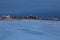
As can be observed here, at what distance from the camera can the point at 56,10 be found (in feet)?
5.89

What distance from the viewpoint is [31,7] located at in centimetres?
188

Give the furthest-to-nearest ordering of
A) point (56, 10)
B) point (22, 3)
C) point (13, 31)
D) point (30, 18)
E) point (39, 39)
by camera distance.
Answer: point (22, 3) < point (56, 10) < point (30, 18) < point (13, 31) < point (39, 39)

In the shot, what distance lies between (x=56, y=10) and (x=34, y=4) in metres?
0.33

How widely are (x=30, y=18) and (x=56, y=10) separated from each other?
0.41 metres

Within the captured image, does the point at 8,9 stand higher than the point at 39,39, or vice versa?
the point at 8,9

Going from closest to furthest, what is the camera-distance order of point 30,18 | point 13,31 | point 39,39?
point 39,39
point 13,31
point 30,18

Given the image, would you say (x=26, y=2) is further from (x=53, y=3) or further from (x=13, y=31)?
(x=13, y=31)

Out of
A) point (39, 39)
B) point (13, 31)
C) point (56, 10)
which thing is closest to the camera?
point (39, 39)

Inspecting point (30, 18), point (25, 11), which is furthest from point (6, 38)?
point (25, 11)

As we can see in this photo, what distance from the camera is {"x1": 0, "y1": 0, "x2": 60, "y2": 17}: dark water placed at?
6.02 feet

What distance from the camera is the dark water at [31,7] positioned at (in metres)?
1.83

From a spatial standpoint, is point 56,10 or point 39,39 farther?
point 56,10

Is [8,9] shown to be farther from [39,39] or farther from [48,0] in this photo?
[39,39]

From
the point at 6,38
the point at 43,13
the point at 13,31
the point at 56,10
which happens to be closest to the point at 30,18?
the point at 43,13
